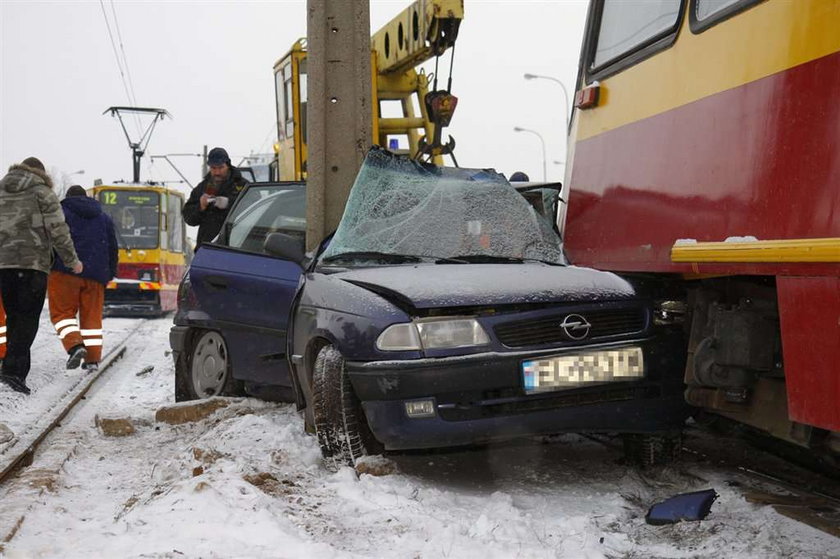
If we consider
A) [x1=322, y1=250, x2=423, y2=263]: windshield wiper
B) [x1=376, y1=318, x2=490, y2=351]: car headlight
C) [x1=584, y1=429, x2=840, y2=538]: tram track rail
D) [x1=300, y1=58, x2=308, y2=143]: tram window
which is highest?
[x1=300, y1=58, x2=308, y2=143]: tram window

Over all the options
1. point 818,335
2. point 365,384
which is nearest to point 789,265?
point 818,335

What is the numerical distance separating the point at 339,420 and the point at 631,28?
2.53 metres

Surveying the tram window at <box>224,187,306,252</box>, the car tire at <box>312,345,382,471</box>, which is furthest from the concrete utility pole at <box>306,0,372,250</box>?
the car tire at <box>312,345,382,471</box>

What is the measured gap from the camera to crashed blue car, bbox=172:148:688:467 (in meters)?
4.84

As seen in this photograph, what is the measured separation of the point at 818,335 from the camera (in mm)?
3717

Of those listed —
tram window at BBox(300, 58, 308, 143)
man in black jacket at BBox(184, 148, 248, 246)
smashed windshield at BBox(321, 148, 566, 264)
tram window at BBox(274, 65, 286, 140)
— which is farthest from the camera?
tram window at BBox(274, 65, 286, 140)

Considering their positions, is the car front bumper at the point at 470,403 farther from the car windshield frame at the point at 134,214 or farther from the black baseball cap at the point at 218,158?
the car windshield frame at the point at 134,214

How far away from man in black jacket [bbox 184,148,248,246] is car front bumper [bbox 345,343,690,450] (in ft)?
15.7

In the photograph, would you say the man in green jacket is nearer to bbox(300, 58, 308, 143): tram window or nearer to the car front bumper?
the car front bumper

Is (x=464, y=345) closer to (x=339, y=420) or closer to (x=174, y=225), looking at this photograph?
(x=339, y=420)

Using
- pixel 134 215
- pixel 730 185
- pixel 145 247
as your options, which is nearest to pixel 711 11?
pixel 730 185

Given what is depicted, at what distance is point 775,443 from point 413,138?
338 inches

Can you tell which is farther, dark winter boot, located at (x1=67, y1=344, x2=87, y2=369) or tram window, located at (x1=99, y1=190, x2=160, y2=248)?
tram window, located at (x1=99, y1=190, x2=160, y2=248)

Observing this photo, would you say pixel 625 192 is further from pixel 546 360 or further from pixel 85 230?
pixel 85 230
